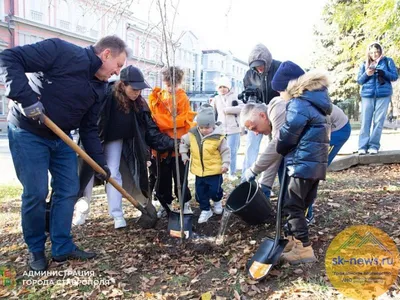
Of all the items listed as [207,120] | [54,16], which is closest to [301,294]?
[207,120]

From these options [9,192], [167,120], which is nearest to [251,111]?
[167,120]

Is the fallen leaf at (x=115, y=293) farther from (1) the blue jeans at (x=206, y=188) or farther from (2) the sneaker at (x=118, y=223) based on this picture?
(1) the blue jeans at (x=206, y=188)

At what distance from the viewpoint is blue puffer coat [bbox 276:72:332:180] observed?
264 cm

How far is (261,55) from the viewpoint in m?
4.40

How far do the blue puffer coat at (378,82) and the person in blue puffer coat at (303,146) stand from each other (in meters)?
3.44

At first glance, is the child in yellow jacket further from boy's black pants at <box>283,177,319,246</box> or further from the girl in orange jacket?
boy's black pants at <box>283,177,319,246</box>

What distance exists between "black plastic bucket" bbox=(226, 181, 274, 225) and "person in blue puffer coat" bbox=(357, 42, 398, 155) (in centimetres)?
316

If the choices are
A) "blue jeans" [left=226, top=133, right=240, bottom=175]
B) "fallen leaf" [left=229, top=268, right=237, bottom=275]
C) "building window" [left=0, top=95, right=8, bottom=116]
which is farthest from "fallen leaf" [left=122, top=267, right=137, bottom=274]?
"building window" [left=0, top=95, right=8, bottom=116]

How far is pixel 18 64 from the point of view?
258 cm

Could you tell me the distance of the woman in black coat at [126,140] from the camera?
3.63 metres

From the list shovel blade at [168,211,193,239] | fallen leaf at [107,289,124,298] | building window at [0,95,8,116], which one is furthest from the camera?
building window at [0,95,8,116]

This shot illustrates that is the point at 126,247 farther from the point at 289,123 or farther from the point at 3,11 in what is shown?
the point at 3,11

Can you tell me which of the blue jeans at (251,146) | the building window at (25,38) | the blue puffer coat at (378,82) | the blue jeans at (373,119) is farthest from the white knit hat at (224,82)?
the building window at (25,38)

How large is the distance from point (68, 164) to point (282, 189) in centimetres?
179
